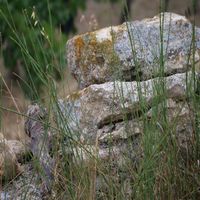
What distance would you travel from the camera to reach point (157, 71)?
3389mm

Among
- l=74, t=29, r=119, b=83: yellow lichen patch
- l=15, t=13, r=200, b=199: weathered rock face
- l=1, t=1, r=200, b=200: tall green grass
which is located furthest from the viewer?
l=74, t=29, r=119, b=83: yellow lichen patch

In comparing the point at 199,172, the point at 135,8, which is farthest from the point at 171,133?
the point at 135,8

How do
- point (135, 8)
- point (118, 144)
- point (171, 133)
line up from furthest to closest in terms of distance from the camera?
point (135, 8), point (118, 144), point (171, 133)

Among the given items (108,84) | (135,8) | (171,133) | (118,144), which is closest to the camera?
(171,133)

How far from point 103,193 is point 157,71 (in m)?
0.61

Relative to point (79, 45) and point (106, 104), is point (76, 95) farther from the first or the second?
point (79, 45)

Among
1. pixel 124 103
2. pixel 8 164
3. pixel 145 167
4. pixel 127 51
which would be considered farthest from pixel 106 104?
pixel 145 167

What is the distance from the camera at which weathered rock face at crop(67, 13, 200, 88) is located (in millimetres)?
3703

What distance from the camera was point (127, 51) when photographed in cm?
381

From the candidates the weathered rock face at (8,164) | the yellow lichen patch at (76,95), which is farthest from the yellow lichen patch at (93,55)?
the weathered rock face at (8,164)

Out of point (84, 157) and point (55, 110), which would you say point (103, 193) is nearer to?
point (84, 157)

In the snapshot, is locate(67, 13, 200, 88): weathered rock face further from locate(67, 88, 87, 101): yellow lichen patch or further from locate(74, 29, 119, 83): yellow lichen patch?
locate(67, 88, 87, 101): yellow lichen patch

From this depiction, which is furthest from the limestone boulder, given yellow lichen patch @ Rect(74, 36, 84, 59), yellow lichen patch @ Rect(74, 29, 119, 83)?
yellow lichen patch @ Rect(74, 36, 84, 59)

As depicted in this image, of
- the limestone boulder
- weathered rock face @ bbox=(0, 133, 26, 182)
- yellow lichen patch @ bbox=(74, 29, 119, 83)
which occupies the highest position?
yellow lichen patch @ bbox=(74, 29, 119, 83)
